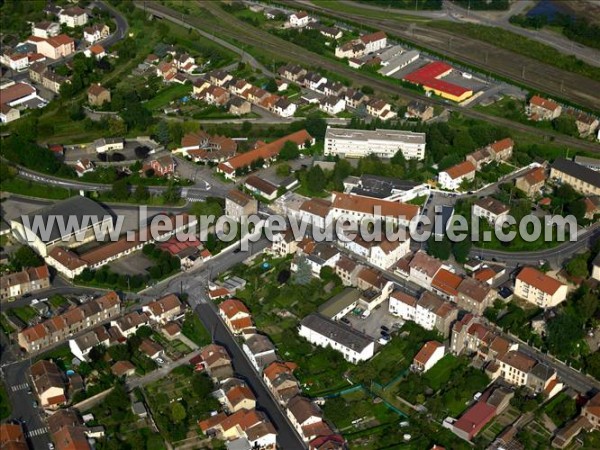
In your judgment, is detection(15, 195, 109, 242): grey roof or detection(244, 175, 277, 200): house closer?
detection(15, 195, 109, 242): grey roof

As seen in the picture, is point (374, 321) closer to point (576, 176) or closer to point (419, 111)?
point (576, 176)

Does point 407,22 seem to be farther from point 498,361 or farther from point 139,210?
point 498,361

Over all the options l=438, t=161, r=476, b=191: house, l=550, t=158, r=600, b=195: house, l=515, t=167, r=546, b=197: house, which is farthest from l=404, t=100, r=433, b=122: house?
l=550, t=158, r=600, b=195: house

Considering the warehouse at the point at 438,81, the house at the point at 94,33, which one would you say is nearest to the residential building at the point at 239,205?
the warehouse at the point at 438,81

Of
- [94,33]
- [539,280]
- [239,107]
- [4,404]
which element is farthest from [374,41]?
[4,404]

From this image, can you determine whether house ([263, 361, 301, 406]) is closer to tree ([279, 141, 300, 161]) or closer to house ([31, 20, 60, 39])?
tree ([279, 141, 300, 161])
